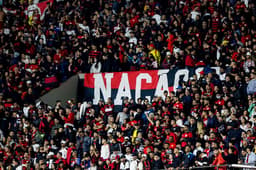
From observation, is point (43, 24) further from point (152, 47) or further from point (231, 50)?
point (231, 50)

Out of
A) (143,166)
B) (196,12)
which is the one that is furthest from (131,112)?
(196,12)

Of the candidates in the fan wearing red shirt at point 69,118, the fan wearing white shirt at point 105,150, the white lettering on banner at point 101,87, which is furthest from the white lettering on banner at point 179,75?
the fan wearing red shirt at point 69,118

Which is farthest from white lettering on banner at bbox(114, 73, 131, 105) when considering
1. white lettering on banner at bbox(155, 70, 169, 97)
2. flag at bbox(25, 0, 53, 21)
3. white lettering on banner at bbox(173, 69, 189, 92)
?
flag at bbox(25, 0, 53, 21)

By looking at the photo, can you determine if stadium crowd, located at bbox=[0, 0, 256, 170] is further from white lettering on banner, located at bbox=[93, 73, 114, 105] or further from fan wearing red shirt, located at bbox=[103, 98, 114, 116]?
white lettering on banner, located at bbox=[93, 73, 114, 105]

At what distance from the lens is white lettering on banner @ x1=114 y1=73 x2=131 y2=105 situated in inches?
965

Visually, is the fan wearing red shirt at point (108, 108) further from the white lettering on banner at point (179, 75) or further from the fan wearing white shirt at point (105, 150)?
the white lettering on banner at point (179, 75)

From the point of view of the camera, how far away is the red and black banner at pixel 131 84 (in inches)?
923

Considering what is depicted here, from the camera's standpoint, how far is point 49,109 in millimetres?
24328

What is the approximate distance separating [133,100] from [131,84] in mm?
573

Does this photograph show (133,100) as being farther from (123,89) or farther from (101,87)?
(101,87)

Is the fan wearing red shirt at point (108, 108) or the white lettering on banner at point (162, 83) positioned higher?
the white lettering on banner at point (162, 83)

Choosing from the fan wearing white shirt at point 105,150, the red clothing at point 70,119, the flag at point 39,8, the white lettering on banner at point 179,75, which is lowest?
the fan wearing white shirt at point 105,150

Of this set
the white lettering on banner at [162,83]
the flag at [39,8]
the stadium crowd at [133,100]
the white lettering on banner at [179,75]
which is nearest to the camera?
the stadium crowd at [133,100]

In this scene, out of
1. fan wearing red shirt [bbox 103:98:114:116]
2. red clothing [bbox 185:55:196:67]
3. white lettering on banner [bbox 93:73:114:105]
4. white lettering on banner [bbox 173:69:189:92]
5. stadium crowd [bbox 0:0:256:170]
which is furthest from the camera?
white lettering on banner [bbox 93:73:114:105]
